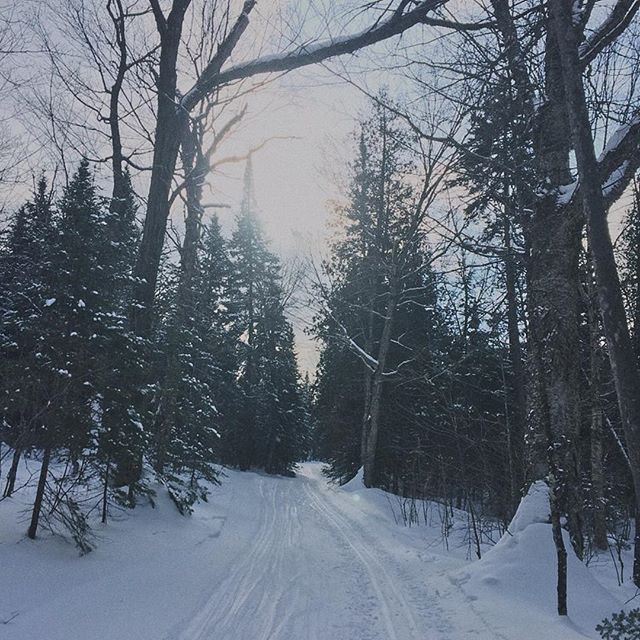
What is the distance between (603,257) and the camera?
11.8 feet

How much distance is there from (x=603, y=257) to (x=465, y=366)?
509 inches

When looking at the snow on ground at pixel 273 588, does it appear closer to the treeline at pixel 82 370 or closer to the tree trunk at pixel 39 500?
the tree trunk at pixel 39 500

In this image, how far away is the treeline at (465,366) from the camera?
6531 mm

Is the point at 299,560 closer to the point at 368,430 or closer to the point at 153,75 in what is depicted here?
the point at 153,75

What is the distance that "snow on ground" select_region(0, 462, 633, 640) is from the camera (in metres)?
4.25

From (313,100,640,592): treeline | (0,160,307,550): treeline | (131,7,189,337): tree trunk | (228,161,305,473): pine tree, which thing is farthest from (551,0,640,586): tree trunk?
(228,161,305,473): pine tree

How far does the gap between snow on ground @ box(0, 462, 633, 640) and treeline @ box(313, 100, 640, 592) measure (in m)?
1.09

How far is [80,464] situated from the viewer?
21.7 ft

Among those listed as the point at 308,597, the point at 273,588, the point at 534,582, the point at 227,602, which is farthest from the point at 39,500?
the point at 534,582

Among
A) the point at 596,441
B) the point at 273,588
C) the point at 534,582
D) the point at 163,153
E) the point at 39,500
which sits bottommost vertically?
the point at 273,588

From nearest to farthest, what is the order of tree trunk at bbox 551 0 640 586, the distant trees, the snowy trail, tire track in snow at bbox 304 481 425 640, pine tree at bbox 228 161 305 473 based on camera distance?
tree trunk at bbox 551 0 640 586 < the snowy trail < tire track in snow at bbox 304 481 425 640 < the distant trees < pine tree at bbox 228 161 305 473

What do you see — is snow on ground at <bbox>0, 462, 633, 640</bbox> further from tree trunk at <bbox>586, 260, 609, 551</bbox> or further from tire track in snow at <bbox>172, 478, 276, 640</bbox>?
tree trunk at <bbox>586, 260, 609, 551</bbox>

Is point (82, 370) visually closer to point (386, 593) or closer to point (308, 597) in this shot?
point (308, 597)

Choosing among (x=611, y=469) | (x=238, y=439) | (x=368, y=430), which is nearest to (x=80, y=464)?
(x=368, y=430)
